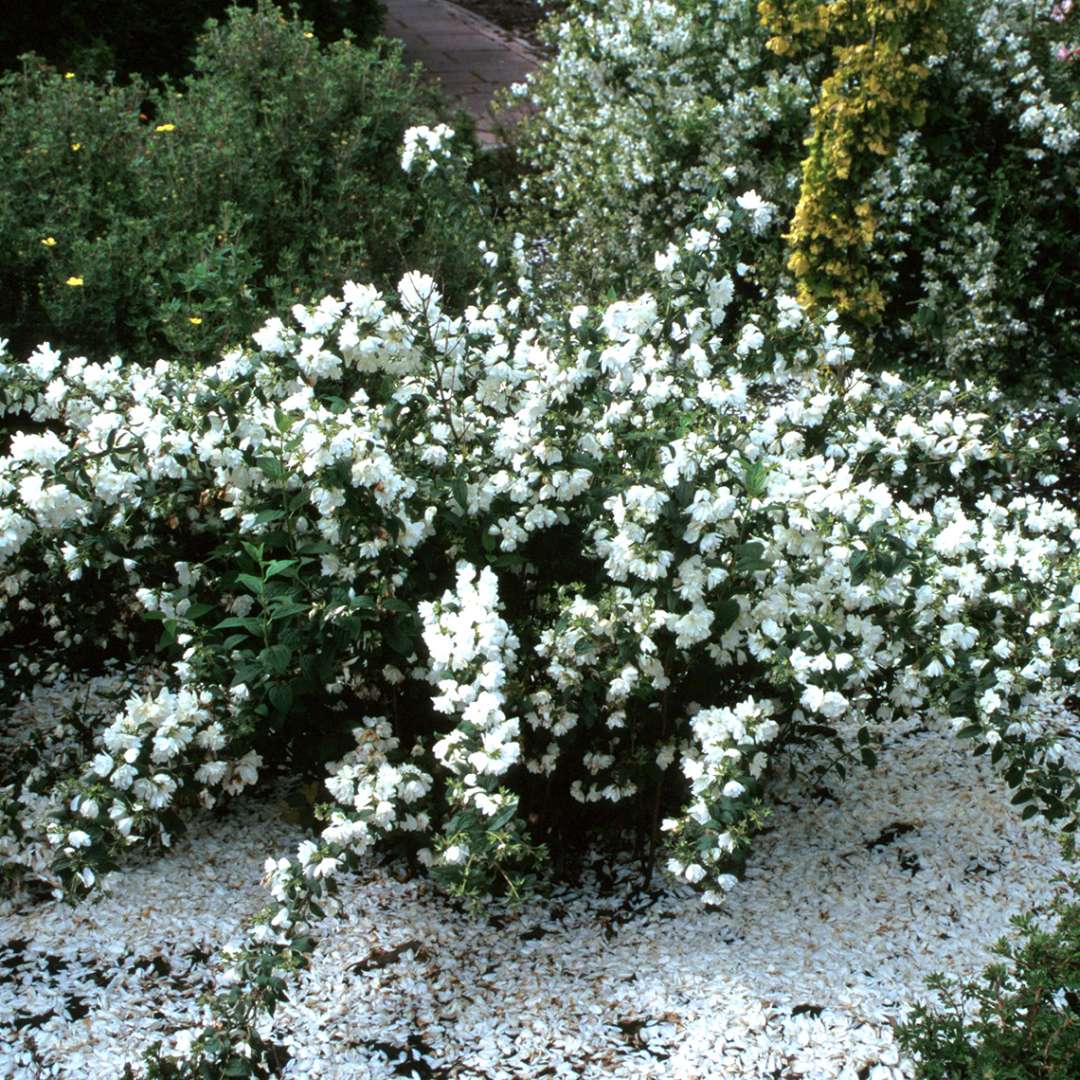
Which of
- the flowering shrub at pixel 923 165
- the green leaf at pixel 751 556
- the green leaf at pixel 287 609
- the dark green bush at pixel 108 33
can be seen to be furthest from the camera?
the dark green bush at pixel 108 33

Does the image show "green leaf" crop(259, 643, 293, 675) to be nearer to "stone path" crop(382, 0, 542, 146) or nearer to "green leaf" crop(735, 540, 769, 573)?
"green leaf" crop(735, 540, 769, 573)

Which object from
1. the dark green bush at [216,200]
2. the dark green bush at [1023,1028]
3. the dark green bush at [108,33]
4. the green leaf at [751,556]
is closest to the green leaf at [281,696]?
the green leaf at [751,556]

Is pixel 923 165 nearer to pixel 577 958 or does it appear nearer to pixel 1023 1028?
pixel 577 958

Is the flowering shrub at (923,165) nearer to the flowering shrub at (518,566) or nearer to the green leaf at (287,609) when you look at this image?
the flowering shrub at (518,566)

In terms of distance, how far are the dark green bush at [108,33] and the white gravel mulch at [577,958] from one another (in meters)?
5.20

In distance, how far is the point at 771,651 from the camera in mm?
2432

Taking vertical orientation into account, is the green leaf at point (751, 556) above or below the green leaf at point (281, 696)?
above

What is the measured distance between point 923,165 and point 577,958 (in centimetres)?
346

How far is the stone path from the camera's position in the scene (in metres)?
9.66

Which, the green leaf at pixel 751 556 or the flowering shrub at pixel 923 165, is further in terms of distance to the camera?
the flowering shrub at pixel 923 165

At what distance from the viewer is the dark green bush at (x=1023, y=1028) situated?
1.99 meters

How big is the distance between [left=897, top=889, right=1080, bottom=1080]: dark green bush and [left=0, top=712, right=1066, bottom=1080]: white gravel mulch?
0.31 meters

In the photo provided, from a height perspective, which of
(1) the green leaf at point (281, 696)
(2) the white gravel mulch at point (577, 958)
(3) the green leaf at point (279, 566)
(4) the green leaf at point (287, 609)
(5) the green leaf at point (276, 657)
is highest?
(3) the green leaf at point (279, 566)

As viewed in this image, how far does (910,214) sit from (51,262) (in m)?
3.02
